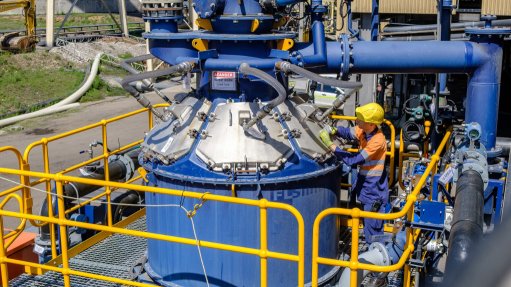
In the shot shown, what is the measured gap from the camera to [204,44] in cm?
588

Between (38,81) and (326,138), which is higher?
(326,138)

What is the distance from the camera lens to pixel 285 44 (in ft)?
19.5

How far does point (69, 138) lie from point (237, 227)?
49.6 feet

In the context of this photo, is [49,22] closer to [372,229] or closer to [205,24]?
[205,24]

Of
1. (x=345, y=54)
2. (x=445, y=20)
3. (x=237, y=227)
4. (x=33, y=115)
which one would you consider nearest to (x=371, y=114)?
(x=345, y=54)

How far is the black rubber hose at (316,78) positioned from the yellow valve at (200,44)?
2.47ft

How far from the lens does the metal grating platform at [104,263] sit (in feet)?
19.9

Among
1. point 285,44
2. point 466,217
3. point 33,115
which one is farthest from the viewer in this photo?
point 33,115

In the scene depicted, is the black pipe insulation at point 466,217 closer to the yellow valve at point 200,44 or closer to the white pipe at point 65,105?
the yellow valve at point 200,44

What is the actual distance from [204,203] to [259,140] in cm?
77

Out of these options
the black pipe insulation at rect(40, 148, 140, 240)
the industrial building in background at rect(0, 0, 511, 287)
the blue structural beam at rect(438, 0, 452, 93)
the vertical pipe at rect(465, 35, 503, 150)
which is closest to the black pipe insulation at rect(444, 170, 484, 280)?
the industrial building in background at rect(0, 0, 511, 287)

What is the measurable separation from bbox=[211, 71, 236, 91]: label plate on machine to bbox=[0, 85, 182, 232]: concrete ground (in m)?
7.98

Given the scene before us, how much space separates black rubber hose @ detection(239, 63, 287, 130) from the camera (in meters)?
5.00

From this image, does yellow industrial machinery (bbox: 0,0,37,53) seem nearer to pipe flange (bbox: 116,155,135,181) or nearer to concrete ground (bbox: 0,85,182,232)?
concrete ground (bbox: 0,85,182,232)
